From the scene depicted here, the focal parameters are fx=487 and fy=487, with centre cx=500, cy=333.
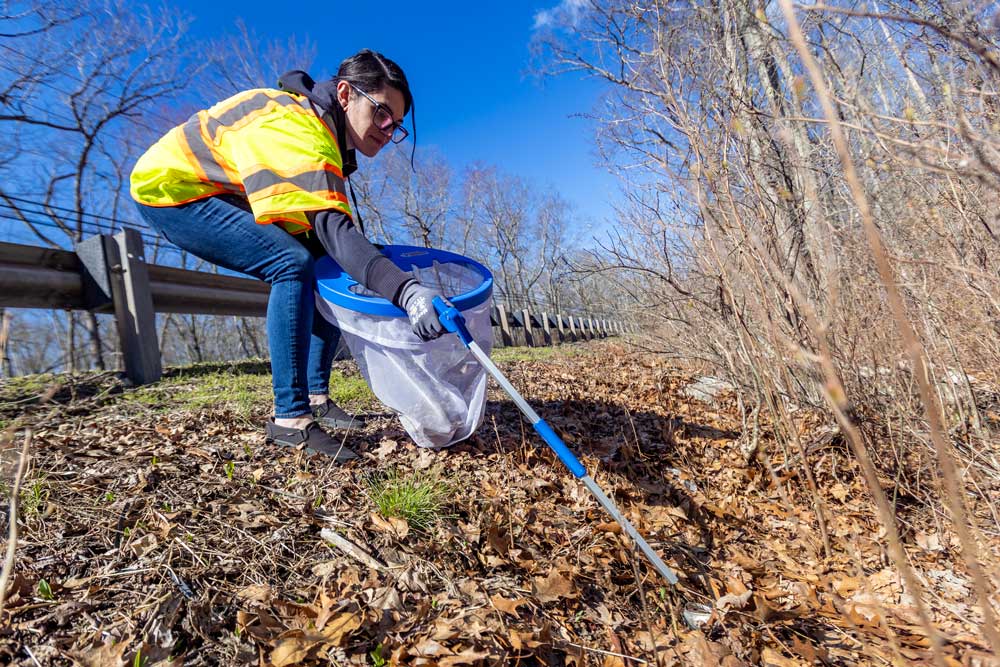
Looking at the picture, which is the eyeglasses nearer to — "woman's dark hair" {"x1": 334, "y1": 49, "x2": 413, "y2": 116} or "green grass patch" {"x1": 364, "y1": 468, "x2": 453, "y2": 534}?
"woman's dark hair" {"x1": 334, "y1": 49, "x2": 413, "y2": 116}

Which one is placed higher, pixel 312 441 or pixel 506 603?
pixel 312 441

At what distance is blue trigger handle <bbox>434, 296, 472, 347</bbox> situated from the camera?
1833mm

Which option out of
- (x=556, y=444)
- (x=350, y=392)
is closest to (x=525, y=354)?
(x=350, y=392)

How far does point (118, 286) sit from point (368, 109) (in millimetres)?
2549

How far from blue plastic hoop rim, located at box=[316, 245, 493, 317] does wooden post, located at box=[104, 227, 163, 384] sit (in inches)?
84.7

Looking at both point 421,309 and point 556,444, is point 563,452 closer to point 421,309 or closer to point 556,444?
point 556,444

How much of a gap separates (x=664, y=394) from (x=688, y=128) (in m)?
2.89

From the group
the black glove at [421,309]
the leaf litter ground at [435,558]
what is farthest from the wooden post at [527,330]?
the black glove at [421,309]

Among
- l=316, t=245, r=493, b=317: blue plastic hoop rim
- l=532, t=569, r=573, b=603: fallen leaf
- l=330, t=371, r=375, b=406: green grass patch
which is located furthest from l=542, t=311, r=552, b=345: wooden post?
l=532, t=569, r=573, b=603: fallen leaf

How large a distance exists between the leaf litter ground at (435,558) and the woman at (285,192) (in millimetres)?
511

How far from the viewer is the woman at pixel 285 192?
6.52ft

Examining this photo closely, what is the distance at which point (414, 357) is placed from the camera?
2.14 meters

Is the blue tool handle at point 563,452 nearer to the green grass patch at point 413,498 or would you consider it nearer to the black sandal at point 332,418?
the green grass patch at point 413,498

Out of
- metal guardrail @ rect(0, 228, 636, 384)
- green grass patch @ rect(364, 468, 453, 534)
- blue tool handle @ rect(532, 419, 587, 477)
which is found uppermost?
metal guardrail @ rect(0, 228, 636, 384)
